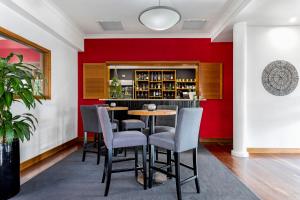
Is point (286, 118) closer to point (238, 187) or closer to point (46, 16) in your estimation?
point (238, 187)

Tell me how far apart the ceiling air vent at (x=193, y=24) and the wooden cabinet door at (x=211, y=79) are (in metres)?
1.00

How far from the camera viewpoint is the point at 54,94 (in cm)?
456

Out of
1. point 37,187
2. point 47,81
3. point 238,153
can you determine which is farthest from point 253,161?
point 47,81

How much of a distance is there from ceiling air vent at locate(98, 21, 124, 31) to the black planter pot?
136 inches

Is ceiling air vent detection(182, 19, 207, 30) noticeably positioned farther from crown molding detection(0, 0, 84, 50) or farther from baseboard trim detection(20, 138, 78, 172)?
baseboard trim detection(20, 138, 78, 172)

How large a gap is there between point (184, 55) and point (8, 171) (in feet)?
15.4

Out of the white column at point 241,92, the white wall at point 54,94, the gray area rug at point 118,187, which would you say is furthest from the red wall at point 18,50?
the white column at point 241,92

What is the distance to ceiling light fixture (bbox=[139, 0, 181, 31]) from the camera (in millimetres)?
2889

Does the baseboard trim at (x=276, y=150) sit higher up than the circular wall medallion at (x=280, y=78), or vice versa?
the circular wall medallion at (x=280, y=78)

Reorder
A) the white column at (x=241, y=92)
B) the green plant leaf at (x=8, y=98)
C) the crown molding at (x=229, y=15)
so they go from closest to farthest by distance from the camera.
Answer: the green plant leaf at (x=8, y=98), the crown molding at (x=229, y=15), the white column at (x=241, y=92)

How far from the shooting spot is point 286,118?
4492mm

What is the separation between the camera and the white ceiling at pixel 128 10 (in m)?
3.90

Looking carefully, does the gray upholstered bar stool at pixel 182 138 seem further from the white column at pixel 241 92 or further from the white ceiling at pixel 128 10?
the white ceiling at pixel 128 10

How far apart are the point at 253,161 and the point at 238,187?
145cm
